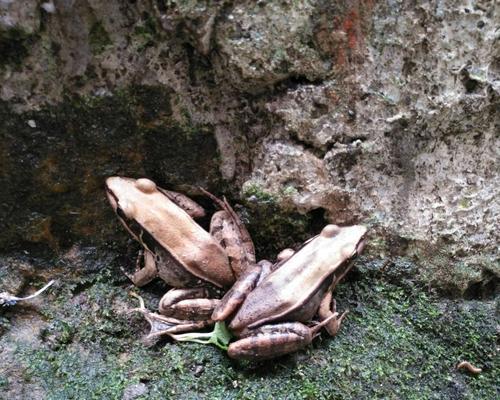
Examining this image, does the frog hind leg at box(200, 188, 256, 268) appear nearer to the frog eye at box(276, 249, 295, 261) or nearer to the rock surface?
the rock surface

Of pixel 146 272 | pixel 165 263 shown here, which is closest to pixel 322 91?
pixel 165 263

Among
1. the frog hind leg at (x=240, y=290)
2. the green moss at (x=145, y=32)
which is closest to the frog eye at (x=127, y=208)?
the frog hind leg at (x=240, y=290)

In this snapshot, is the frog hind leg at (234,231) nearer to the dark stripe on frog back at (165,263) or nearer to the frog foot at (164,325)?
the dark stripe on frog back at (165,263)

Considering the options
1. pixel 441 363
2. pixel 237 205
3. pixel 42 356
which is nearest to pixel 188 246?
pixel 237 205

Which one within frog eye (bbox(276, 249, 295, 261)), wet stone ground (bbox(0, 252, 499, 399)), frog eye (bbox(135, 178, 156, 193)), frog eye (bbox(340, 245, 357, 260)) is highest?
frog eye (bbox(135, 178, 156, 193))

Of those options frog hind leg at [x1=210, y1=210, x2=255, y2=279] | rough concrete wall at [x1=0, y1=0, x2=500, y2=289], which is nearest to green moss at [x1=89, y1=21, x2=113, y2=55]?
rough concrete wall at [x1=0, y1=0, x2=500, y2=289]

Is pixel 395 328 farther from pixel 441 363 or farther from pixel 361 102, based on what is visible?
pixel 361 102
